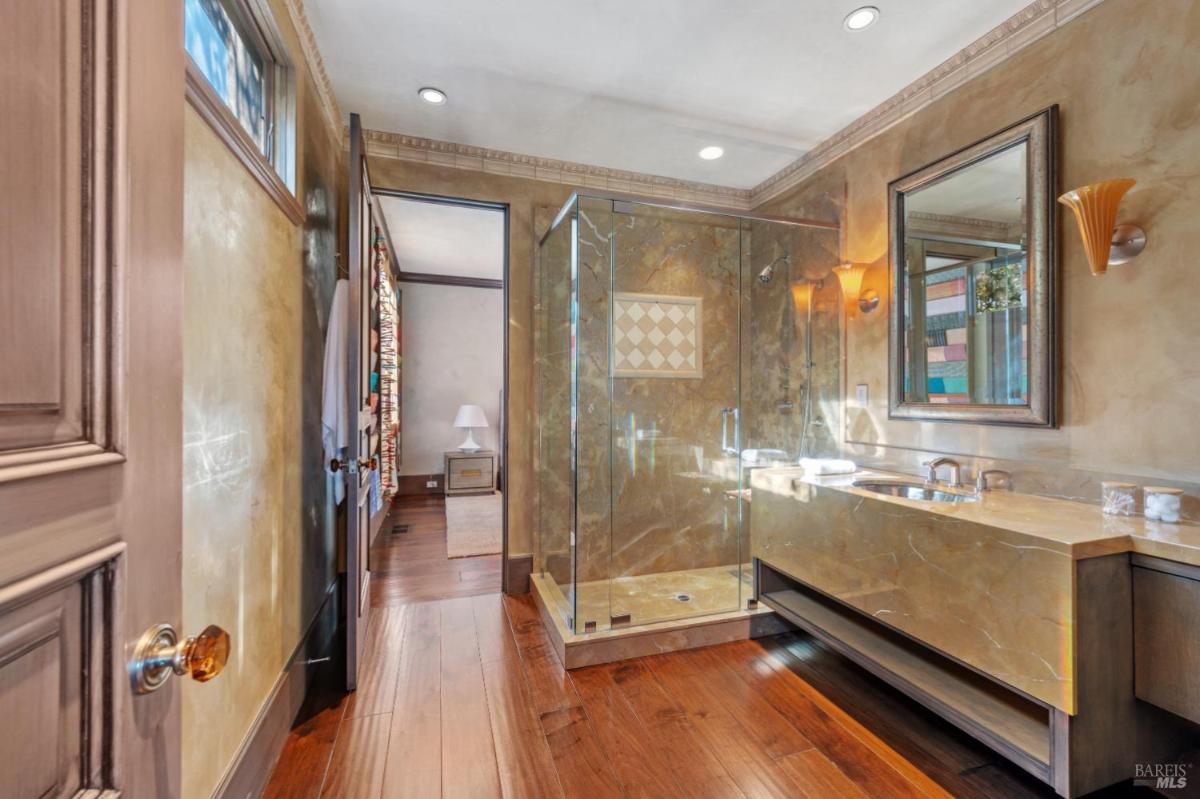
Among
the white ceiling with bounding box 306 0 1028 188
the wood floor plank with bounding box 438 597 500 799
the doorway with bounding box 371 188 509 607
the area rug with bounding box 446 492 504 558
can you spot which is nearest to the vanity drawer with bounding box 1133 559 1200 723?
the wood floor plank with bounding box 438 597 500 799

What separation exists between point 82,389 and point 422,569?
3338 millimetres

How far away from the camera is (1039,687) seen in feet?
4.59

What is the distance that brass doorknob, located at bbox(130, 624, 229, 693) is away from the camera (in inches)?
19.8

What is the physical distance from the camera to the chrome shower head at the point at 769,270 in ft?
9.82

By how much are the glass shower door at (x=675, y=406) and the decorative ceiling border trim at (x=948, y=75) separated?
602mm

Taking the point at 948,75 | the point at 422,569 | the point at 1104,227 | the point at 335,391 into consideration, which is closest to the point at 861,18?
the point at 948,75

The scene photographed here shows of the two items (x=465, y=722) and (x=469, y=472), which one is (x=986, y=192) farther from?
(x=469, y=472)

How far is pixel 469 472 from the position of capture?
18.9 feet

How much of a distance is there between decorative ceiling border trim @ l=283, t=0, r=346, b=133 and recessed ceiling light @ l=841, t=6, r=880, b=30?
2041 millimetres

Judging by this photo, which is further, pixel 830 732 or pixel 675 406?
pixel 675 406

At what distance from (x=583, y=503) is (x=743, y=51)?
2181mm

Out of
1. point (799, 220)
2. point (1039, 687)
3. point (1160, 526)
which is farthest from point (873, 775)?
point (799, 220)

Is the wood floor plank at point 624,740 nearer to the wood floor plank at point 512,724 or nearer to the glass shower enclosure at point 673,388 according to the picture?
the wood floor plank at point 512,724

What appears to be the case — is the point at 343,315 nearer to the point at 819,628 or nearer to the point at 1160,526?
the point at 819,628
